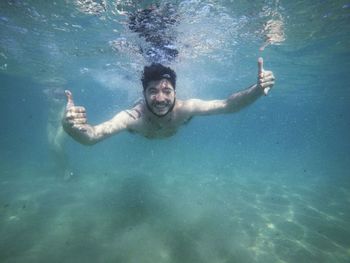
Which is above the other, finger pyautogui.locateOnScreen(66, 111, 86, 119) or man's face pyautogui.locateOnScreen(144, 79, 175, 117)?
man's face pyautogui.locateOnScreen(144, 79, 175, 117)

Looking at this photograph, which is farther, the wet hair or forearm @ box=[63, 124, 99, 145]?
the wet hair

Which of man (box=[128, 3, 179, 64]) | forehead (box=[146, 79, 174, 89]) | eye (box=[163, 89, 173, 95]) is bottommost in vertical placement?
eye (box=[163, 89, 173, 95])

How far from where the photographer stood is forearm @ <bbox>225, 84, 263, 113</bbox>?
227 inches

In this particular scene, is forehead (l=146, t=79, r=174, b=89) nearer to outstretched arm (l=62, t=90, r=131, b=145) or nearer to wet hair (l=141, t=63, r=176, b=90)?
wet hair (l=141, t=63, r=176, b=90)

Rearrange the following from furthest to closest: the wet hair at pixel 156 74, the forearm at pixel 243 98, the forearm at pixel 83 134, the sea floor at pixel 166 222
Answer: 1. the sea floor at pixel 166 222
2. the wet hair at pixel 156 74
3. the forearm at pixel 243 98
4. the forearm at pixel 83 134

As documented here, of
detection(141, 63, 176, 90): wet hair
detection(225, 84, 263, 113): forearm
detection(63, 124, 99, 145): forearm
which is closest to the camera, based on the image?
detection(63, 124, 99, 145): forearm

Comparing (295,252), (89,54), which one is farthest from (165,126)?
(89,54)

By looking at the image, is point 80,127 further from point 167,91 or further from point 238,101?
point 238,101

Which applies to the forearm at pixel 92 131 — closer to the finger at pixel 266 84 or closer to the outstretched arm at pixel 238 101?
the outstretched arm at pixel 238 101

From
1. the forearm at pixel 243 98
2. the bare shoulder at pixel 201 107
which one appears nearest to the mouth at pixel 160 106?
the bare shoulder at pixel 201 107

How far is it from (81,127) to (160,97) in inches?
108

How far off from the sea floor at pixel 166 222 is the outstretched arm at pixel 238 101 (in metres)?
4.47

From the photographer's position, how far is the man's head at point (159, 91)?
22.9 feet

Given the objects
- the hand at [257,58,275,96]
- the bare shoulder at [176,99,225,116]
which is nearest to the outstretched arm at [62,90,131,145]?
A: the bare shoulder at [176,99,225,116]
